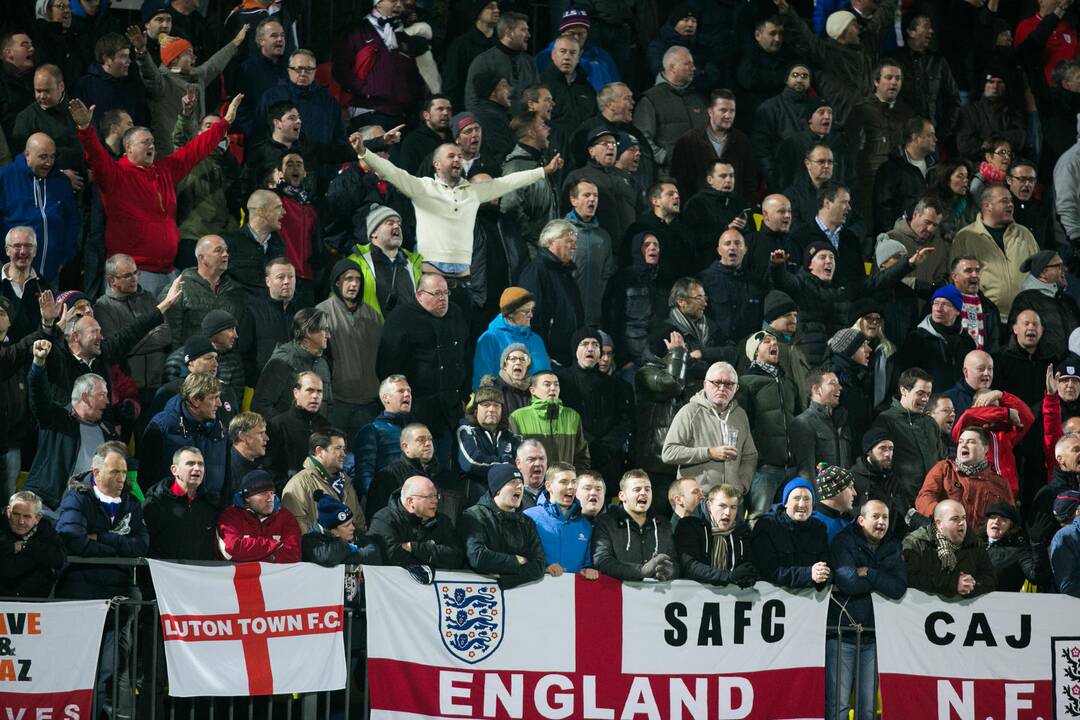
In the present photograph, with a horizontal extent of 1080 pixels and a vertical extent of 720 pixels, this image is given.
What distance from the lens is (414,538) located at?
1224 centimetres

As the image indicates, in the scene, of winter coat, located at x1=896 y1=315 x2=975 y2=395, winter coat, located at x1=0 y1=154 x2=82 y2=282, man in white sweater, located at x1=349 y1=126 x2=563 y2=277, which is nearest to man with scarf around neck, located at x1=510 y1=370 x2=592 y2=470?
man in white sweater, located at x1=349 y1=126 x2=563 y2=277

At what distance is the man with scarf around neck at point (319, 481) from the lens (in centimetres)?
1263

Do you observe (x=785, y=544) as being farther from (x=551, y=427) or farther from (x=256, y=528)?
(x=256, y=528)

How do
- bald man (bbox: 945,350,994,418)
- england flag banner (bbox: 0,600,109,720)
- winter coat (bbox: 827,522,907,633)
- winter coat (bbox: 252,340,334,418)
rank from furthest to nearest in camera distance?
1. bald man (bbox: 945,350,994,418)
2. winter coat (bbox: 252,340,334,418)
3. winter coat (bbox: 827,522,907,633)
4. england flag banner (bbox: 0,600,109,720)

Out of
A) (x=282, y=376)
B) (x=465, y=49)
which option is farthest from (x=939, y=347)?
(x=282, y=376)

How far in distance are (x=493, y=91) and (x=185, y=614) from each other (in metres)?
7.27

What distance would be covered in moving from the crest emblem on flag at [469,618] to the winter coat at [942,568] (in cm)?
279

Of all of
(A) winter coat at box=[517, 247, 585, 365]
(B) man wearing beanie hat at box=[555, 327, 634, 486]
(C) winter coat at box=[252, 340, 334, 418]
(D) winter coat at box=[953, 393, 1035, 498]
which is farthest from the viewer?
(A) winter coat at box=[517, 247, 585, 365]

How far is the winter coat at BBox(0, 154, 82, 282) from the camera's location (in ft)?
48.4

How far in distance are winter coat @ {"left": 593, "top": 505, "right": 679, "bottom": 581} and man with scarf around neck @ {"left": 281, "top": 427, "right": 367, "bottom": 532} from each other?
5.34 feet

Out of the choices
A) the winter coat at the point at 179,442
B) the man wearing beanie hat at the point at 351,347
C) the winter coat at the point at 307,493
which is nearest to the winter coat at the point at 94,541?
the winter coat at the point at 179,442

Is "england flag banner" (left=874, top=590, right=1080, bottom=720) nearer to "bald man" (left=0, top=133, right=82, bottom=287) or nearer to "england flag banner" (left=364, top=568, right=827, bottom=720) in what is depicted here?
"england flag banner" (left=364, top=568, right=827, bottom=720)

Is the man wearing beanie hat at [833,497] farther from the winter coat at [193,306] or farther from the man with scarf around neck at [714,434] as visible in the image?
the winter coat at [193,306]

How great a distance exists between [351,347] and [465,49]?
4.32 meters
